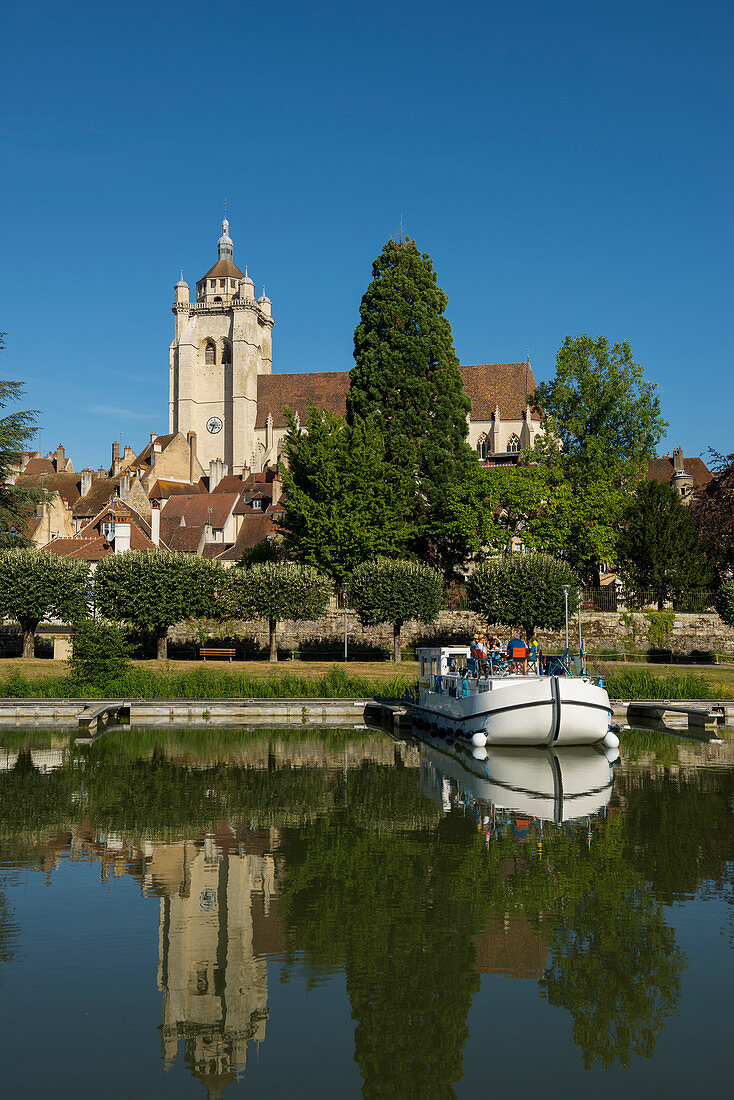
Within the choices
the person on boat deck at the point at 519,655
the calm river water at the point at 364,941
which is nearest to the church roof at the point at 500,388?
the person on boat deck at the point at 519,655

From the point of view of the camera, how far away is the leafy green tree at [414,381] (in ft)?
158

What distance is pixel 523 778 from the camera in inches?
785

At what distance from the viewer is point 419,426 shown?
4853 cm

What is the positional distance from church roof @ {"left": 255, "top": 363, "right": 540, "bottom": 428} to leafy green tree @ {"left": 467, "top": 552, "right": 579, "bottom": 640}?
51.9 metres

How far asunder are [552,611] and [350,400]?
1474cm

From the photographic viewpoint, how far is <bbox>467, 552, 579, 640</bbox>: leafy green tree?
43125mm

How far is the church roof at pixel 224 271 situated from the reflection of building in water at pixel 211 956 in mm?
116289

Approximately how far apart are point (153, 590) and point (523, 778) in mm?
25165

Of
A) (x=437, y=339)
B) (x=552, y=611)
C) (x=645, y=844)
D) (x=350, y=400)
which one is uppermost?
(x=437, y=339)

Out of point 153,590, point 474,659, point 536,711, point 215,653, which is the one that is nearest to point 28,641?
point 153,590

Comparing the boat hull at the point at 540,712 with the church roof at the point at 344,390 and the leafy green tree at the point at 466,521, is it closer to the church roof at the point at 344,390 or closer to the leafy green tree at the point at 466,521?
the leafy green tree at the point at 466,521

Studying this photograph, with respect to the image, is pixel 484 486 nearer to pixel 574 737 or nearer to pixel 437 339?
pixel 437 339

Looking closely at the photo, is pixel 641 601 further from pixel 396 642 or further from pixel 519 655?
pixel 519 655

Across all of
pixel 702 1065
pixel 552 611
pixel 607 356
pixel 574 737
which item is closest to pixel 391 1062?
pixel 702 1065
